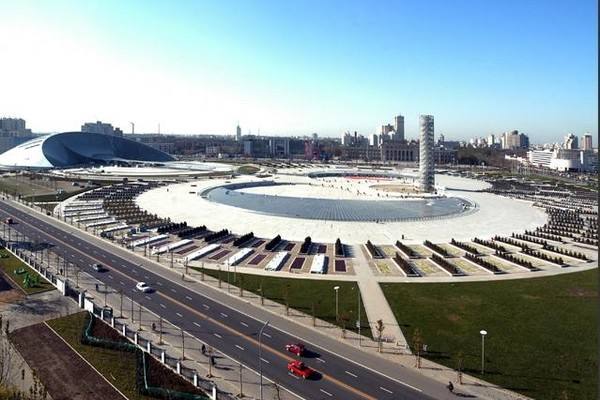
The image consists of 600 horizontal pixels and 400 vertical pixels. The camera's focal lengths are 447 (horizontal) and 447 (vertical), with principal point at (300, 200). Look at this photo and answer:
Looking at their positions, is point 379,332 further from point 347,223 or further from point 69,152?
point 69,152

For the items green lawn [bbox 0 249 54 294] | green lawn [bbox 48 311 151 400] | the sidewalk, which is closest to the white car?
green lawn [bbox 48 311 151 400]

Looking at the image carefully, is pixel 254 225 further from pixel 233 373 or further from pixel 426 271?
pixel 233 373

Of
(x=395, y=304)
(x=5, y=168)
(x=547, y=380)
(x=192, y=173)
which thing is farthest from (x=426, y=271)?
(x=5, y=168)

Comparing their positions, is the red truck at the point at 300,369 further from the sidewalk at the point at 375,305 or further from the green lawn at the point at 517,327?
the green lawn at the point at 517,327

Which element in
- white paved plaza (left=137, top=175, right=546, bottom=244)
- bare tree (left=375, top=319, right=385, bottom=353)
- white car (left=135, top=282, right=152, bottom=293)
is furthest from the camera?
white paved plaza (left=137, top=175, right=546, bottom=244)

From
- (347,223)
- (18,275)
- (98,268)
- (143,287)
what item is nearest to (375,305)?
(143,287)

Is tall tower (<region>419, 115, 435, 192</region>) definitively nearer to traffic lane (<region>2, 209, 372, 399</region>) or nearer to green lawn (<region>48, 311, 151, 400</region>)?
traffic lane (<region>2, 209, 372, 399</region>)
